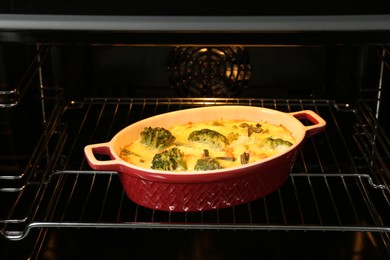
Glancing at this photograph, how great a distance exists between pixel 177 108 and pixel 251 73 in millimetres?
209

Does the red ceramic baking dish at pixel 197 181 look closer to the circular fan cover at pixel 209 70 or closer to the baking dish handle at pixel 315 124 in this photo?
the baking dish handle at pixel 315 124

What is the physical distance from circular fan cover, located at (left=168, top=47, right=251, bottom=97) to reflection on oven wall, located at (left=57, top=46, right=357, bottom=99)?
0.02 metres

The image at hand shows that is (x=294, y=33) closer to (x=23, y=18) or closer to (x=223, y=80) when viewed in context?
(x=23, y=18)

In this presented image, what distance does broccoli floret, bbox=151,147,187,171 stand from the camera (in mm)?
1157

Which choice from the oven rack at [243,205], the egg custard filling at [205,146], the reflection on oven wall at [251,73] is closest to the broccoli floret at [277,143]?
the egg custard filling at [205,146]

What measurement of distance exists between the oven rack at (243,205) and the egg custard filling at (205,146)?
0.11 meters

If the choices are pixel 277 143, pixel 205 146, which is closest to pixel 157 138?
pixel 205 146

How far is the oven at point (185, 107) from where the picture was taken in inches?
37.1

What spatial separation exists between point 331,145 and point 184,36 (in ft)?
2.13

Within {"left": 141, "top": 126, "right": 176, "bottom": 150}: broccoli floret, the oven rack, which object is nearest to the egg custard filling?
{"left": 141, "top": 126, "right": 176, "bottom": 150}: broccoli floret

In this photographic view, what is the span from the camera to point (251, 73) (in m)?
1.45

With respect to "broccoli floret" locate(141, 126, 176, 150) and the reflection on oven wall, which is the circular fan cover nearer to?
the reflection on oven wall

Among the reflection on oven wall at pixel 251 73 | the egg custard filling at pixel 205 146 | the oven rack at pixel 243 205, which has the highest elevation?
the reflection on oven wall at pixel 251 73

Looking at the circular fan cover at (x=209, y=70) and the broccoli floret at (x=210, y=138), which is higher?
the circular fan cover at (x=209, y=70)
